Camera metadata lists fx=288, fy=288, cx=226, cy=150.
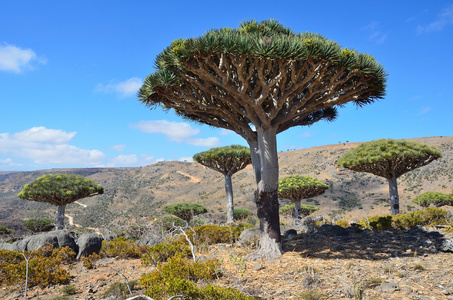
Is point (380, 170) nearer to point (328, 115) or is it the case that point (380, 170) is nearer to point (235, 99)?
point (328, 115)

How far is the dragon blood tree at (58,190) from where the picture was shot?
18.5m

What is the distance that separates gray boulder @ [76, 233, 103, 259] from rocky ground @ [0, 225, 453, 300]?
1013 millimetres

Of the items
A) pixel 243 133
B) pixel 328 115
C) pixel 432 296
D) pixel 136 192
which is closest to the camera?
pixel 432 296

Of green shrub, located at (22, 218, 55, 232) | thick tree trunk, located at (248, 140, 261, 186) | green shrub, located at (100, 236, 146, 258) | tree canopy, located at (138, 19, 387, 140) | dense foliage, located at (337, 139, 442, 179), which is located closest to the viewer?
tree canopy, located at (138, 19, 387, 140)

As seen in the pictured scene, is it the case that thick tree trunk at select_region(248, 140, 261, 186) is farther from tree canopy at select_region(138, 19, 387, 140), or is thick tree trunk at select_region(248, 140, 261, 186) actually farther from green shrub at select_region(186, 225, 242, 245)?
green shrub at select_region(186, 225, 242, 245)

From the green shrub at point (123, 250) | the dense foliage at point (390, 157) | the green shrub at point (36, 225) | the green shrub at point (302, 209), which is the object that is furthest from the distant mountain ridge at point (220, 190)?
the green shrub at point (123, 250)

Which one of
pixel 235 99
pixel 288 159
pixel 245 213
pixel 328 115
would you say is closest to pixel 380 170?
pixel 328 115

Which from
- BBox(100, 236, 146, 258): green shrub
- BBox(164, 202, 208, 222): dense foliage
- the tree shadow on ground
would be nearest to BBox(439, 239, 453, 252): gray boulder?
the tree shadow on ground

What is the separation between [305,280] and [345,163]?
12.3m

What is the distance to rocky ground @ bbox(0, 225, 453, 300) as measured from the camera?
17.4 feet

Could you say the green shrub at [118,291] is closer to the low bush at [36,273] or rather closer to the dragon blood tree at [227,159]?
the low bush at [36,273]

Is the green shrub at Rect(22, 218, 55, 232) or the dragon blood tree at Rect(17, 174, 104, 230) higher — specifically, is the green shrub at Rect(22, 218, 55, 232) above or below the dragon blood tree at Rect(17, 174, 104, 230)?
below

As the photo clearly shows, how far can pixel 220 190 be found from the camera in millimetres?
56281

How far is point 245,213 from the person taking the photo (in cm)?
2856
